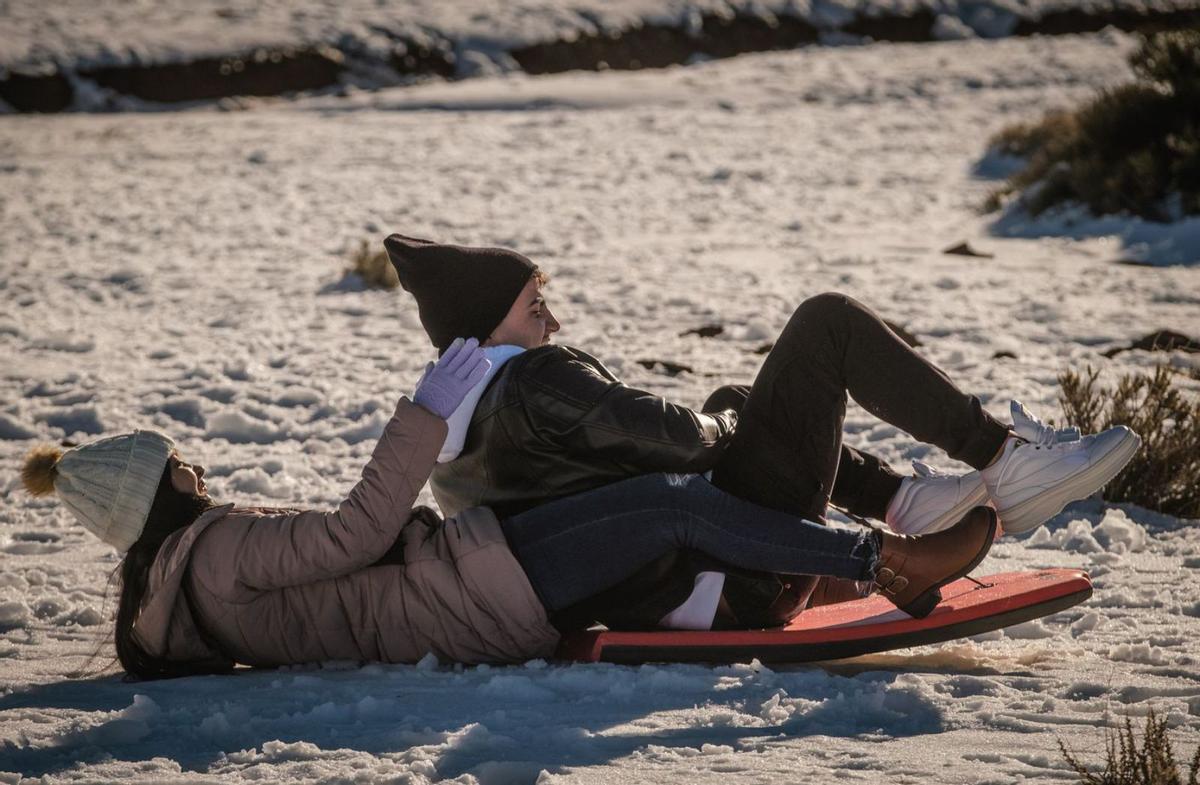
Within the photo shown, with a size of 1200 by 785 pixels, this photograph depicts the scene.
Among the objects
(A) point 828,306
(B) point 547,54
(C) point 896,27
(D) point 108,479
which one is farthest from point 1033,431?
(C) point 896,27

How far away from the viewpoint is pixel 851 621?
142 inches

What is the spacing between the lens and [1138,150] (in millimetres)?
10789

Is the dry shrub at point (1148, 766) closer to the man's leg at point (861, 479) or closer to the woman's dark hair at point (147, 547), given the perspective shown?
the man's leg at point (861, 479)

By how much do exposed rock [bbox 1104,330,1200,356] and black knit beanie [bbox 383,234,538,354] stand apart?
4.44 m


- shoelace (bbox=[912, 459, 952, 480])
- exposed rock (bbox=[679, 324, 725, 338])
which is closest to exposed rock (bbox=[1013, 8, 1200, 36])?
exposed rock (bbox=[679, 324, 725, 338])

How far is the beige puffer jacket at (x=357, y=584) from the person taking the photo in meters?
3.36

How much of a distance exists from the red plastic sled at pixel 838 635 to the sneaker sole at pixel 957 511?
0.30 metres

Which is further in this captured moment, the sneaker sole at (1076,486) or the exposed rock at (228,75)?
the exposed rock at (228,75)

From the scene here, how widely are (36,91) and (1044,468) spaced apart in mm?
17471

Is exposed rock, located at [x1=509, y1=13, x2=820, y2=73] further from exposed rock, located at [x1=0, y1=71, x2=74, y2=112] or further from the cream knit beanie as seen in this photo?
the cream knit beanie

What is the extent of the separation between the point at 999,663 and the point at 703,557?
0.82m

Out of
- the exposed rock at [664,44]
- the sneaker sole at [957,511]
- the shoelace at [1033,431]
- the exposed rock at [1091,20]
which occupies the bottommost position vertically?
the sneaker sole at [957,511]

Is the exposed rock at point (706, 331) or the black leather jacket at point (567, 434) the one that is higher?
the black leather jacket at point (567, 434)

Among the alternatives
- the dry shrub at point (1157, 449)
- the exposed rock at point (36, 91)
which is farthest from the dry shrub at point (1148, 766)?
the exposed rock at point (36, 91)
